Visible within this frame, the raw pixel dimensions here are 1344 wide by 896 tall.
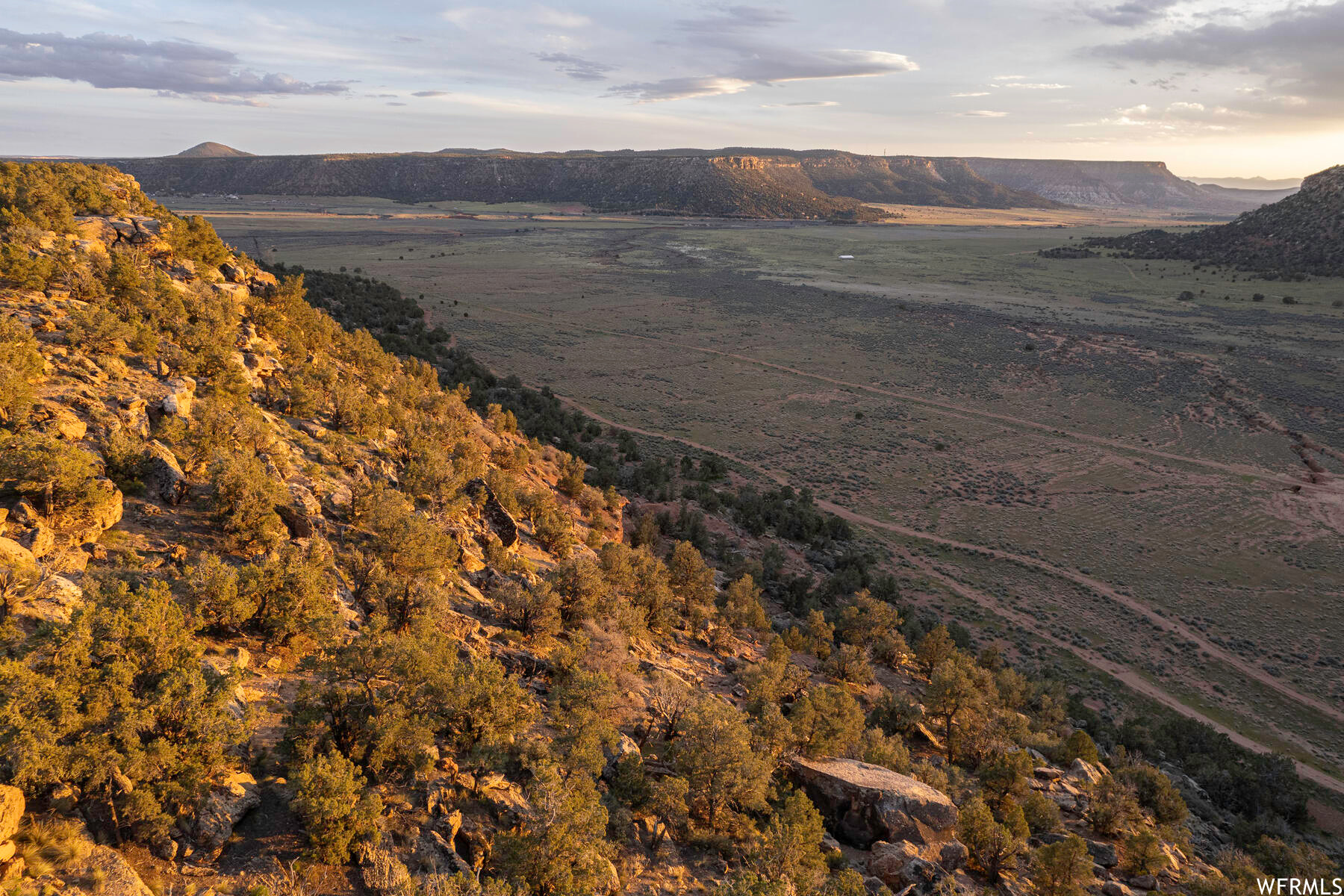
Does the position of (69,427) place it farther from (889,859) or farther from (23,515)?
(889,859)

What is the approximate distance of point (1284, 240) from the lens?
8200 cm

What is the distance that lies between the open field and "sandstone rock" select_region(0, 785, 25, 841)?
71.1 feet

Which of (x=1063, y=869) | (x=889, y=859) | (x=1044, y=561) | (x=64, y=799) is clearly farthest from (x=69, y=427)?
(x=1044, y=561)

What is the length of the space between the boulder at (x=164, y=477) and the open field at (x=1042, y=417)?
70.8 ft

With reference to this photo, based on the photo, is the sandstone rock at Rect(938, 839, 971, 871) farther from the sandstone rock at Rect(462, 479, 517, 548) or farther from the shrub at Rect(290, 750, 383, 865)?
the sandstone rock at Rect(462, 479, 517, 548)

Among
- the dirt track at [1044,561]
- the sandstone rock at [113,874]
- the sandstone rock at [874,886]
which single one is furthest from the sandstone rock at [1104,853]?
the sandstone rock at [113,874]

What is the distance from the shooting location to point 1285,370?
4412cm

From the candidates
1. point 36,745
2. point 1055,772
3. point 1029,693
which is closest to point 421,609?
point 36,745

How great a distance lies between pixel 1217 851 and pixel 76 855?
17.4m

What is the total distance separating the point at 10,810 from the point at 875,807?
32.6 ft

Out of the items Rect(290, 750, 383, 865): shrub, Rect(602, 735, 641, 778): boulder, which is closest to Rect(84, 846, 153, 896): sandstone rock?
Rect(290, 750, 383, 865): shrub

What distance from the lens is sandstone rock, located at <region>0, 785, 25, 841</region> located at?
16.1 feet

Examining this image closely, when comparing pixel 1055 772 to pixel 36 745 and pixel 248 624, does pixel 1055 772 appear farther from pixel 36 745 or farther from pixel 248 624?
pixel 36 745

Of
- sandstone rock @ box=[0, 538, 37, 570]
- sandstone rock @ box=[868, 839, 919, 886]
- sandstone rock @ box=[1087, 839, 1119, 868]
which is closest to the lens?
sandstone rock @ box=[0, 538, 37, 570]
